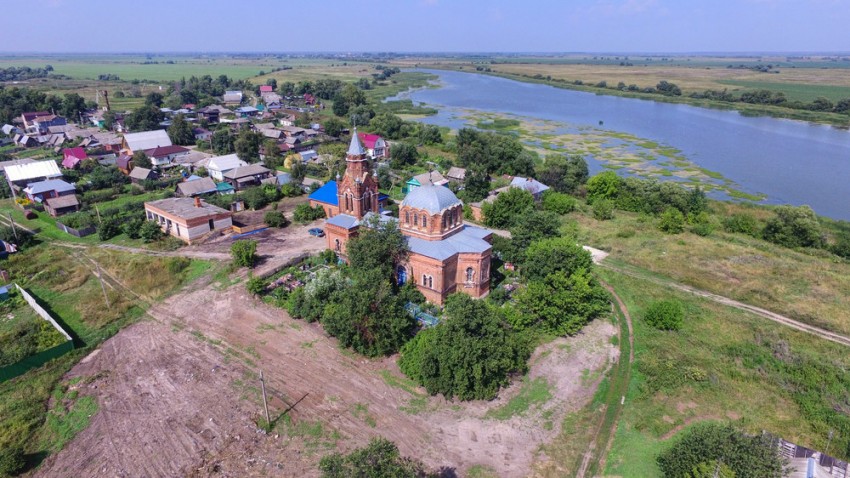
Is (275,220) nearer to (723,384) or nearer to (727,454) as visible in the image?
(723,384)

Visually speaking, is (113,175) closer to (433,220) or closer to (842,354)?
(433,220)

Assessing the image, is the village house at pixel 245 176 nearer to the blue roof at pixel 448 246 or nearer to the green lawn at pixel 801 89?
the blue roof at pixel 448 246

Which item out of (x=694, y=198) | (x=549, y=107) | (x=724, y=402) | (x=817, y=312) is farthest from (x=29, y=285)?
(x=549, y=107)

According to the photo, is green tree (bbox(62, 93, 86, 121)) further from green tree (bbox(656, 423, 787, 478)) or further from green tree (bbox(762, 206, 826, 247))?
green tree (bbox(762, 206, 826, 247))

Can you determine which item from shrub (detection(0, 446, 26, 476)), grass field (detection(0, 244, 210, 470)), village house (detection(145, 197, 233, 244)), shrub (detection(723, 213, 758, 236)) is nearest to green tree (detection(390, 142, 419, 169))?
village house (detection(145, 197, 233, 244))

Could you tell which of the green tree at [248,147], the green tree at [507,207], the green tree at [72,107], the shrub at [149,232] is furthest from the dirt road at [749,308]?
the green tree at [72,107]

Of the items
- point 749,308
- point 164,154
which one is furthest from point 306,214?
point 749,308
